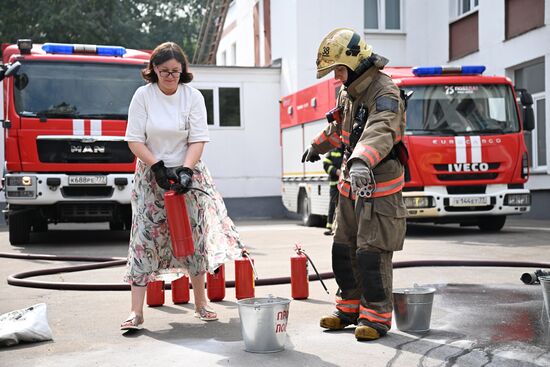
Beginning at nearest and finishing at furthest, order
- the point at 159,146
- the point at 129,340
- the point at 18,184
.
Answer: the point at 129,340
the point at 159,146
the point at 18,184

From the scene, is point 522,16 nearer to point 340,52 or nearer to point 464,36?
point 464,36

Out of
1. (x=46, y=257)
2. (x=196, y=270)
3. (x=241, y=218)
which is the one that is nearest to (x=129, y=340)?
(x=196, y=270)

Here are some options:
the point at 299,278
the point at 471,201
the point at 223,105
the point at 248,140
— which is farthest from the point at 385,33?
the point at 299,278

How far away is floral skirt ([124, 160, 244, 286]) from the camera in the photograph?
5.83 meters

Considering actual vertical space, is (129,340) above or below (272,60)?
below

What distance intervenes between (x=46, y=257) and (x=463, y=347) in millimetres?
6870

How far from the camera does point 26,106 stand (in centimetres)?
1284

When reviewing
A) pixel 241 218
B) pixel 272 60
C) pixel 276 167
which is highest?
pixel 272 60

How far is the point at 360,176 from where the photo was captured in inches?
193

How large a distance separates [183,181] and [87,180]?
Result: 7609 mm

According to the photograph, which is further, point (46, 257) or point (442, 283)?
point (46, 257)

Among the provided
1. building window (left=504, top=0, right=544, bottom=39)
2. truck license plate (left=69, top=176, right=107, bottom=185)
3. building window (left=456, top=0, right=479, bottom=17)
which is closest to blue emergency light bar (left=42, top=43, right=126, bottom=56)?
truck license plate (left=69, top=176, right=107, bottom=185)

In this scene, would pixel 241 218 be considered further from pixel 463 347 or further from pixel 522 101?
pixel 463 347

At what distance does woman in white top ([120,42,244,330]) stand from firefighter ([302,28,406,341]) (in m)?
1.07
